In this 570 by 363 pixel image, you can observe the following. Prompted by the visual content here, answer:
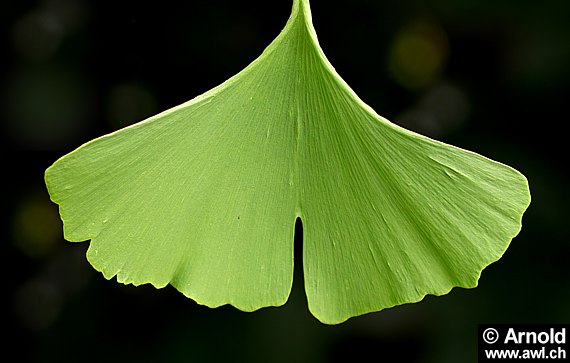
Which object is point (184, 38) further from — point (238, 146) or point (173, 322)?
point (238, 146)

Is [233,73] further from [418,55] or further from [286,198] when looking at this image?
[286,198]

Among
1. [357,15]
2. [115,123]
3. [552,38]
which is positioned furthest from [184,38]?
[552,38]

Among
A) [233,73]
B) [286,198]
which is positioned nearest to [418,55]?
[233,73]
